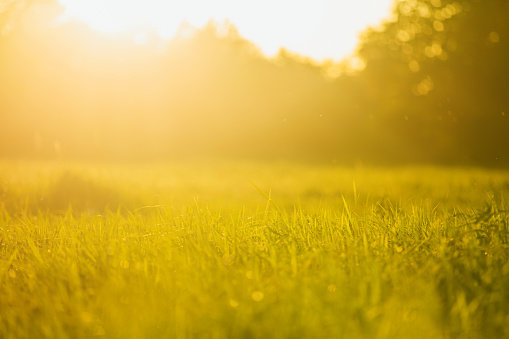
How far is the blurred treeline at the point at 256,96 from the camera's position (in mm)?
18188

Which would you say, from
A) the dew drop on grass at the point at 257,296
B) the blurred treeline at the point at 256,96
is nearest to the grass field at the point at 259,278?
the dew drop on grass at the point at 257,296

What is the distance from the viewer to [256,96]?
27297mm

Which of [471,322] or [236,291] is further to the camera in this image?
[236,291]

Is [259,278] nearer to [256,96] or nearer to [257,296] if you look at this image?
[257,296]

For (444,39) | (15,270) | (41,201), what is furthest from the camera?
(444,39)

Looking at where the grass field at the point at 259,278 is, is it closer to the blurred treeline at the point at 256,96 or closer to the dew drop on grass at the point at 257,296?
the dew drop on grass at the point at 257,296

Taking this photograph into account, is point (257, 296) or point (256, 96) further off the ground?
point (256, 96)

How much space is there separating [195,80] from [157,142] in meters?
5.05

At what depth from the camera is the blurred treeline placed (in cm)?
1819

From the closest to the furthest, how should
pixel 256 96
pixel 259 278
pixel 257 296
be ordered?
pixel 257 296, pixel 259 278, pixel 256 96

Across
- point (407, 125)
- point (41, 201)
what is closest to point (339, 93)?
point (407, 125)

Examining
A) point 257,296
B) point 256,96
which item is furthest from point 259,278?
point 256,96

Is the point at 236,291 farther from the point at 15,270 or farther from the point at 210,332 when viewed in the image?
the point at 15,270

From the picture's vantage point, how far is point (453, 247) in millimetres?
2631
